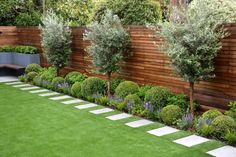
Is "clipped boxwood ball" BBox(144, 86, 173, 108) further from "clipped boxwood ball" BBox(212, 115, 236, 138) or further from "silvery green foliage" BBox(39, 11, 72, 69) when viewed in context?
"silvery green foliage" BBox(39, 11, 72, 69)

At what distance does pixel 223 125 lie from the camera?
21.1 feet

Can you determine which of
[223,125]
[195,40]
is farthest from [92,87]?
[223,125]

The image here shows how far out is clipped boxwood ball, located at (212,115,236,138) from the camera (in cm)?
641

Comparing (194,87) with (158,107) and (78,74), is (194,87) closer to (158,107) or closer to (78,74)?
(158,107)

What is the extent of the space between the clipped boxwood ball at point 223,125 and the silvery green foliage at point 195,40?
42.6 inches

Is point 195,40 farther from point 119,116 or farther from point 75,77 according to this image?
point 75,77

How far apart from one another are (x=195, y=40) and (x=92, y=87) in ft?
13.7

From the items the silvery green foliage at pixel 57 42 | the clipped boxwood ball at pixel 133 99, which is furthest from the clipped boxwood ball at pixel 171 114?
the silvery green foliage at pixel 57 42

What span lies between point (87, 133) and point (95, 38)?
3.61 meters

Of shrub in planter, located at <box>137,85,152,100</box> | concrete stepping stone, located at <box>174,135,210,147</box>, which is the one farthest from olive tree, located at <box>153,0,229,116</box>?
shrub in planter, located at <box>137,85,152,100</box>

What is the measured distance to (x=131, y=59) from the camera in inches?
397

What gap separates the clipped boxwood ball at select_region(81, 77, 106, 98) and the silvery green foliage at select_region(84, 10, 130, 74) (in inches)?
25.0

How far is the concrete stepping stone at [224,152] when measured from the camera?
5.69 metres

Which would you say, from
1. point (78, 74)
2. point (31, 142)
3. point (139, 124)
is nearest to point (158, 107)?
point (139, 124)
